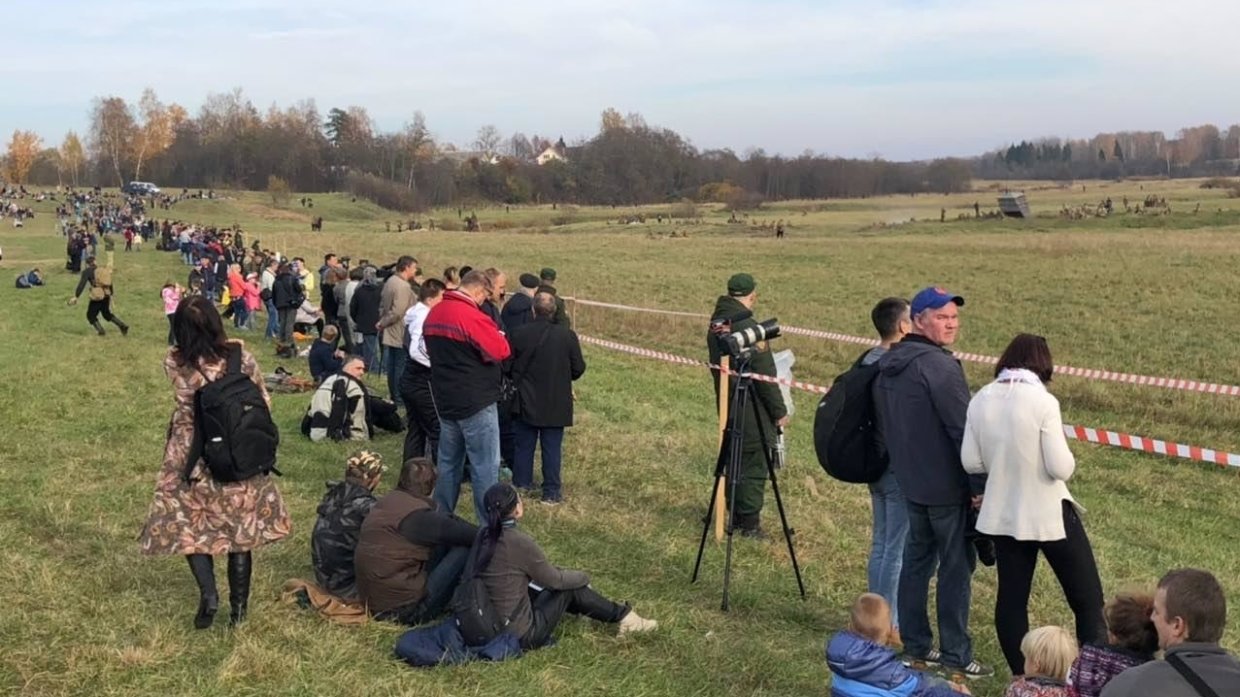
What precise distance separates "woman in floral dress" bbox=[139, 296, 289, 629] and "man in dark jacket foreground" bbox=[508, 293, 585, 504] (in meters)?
3.11

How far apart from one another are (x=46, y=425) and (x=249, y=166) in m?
109

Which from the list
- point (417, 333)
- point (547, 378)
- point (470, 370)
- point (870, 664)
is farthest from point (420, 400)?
point (870, 664)

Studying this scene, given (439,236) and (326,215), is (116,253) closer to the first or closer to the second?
(439,236)

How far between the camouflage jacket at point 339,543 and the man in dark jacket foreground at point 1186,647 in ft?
13.1

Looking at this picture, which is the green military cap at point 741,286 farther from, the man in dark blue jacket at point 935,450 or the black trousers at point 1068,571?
the black trousers at point 1068,571

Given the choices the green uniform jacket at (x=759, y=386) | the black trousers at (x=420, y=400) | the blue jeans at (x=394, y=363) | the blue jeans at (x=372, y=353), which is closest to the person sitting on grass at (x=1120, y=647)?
the green uniform jacket at (x=759, y=386)

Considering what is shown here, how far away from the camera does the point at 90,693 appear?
4.45 m

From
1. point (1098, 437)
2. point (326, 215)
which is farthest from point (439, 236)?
point (1098, 437)

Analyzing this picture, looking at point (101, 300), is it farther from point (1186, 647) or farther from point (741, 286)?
point (1186, 647)

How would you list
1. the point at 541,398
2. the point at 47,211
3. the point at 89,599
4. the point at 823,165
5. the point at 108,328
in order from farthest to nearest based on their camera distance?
the point at 823,165 < the point at 47,211 < the point at 108,328 < the point at 541,398 < the point at 89,599

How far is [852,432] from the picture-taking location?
5.07 m

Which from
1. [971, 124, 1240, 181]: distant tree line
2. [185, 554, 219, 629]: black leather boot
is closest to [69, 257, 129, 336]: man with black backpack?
[185, 554, 219, 629]: black leather boot

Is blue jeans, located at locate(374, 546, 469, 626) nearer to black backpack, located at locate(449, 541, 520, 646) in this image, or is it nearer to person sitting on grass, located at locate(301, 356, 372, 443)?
black backpack, located at locate(449, 541, 520, 646)

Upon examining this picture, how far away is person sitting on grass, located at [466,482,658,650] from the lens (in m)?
4.94
